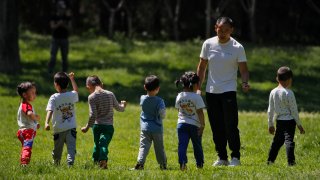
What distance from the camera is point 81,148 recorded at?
1443 cm

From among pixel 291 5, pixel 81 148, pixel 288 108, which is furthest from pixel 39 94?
pixel 291 5

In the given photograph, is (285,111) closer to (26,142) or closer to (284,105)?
(284,105)

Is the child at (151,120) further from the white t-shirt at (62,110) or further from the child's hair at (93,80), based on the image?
the white t-shirt at (62,110)

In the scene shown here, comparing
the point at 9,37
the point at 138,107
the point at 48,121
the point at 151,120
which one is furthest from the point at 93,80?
the point at 9,37

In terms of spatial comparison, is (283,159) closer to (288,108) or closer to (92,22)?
(288,108)

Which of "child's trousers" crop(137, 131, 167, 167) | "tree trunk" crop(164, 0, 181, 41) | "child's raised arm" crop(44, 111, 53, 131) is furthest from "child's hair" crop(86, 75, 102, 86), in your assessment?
"tree trunk" crop(164, 0, 181, 41)

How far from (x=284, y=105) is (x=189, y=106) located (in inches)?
62.0

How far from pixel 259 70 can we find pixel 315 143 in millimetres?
15622

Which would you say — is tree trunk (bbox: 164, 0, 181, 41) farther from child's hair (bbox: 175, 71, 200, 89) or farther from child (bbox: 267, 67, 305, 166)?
child's hair (bbox: 175, 71, 200, 89)

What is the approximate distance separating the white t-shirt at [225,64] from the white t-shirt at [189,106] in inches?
31.4

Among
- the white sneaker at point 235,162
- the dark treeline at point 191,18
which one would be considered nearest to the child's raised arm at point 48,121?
the white sneaker at point 235,162

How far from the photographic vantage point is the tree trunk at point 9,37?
1056 inches

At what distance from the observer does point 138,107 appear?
21.0 meters

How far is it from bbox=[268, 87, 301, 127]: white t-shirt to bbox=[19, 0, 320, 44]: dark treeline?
32190mm
